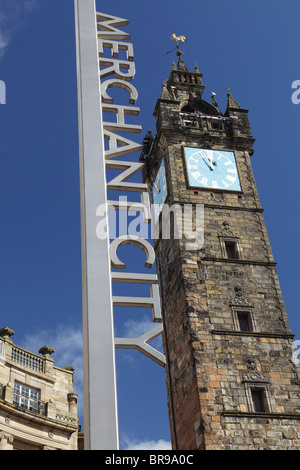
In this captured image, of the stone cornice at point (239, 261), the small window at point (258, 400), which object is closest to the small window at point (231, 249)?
the stone cornice at point (239, 261)

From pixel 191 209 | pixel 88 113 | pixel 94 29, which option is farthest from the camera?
pixel 191 209

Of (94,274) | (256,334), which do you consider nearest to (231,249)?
(256,334)

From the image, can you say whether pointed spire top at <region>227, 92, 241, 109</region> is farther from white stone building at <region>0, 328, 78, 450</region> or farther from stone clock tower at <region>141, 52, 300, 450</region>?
white stone building at <region>0, 328, 78, 450</region>

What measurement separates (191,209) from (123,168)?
21531 mm

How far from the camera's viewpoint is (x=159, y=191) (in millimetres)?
31203

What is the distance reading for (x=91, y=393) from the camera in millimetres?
4812

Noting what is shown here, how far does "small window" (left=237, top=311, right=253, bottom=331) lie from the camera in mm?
24467

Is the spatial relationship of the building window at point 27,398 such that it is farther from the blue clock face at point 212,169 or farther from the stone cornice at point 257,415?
the blue clock face at point 212,169

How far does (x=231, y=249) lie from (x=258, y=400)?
7383 mm

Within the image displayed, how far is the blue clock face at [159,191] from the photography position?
30.1 m

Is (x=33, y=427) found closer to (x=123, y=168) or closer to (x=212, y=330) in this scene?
(x=212, y=330)
